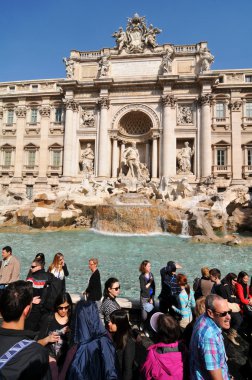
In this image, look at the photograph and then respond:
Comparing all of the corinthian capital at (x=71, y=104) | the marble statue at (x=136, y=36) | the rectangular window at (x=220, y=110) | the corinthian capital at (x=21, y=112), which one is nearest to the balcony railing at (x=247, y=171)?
the rectangular window at (x=220, y=110)

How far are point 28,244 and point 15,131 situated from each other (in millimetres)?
20070

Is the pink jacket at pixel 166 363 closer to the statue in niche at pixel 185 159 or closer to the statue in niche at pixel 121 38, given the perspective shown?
the statue in niche at pixel 185 159

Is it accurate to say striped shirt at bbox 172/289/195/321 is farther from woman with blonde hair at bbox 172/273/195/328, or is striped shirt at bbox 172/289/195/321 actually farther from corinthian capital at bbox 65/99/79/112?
corinthian capital at bbox 65/99/79/112

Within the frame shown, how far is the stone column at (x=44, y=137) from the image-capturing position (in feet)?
90.5

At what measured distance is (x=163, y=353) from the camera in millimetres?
2139

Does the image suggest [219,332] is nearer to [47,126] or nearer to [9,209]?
[9,209]

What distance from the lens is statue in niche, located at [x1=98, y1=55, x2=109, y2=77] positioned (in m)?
25.8

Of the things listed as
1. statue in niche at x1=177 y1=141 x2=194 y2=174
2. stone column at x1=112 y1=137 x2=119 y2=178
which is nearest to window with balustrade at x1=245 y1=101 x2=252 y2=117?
statue in niche at x1=177 y1=141 x2=194 y2=174

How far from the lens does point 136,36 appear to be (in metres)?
26.6

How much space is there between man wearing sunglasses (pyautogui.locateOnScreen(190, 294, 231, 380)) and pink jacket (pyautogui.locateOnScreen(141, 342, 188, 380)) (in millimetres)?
90

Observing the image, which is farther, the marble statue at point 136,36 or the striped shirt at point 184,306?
the marble statue at point 136,36

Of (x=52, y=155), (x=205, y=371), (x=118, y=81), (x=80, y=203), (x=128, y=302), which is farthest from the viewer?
(x=52, y=155)

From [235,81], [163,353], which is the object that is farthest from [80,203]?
[235,81]

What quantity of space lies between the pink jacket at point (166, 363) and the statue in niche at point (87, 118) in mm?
26037
